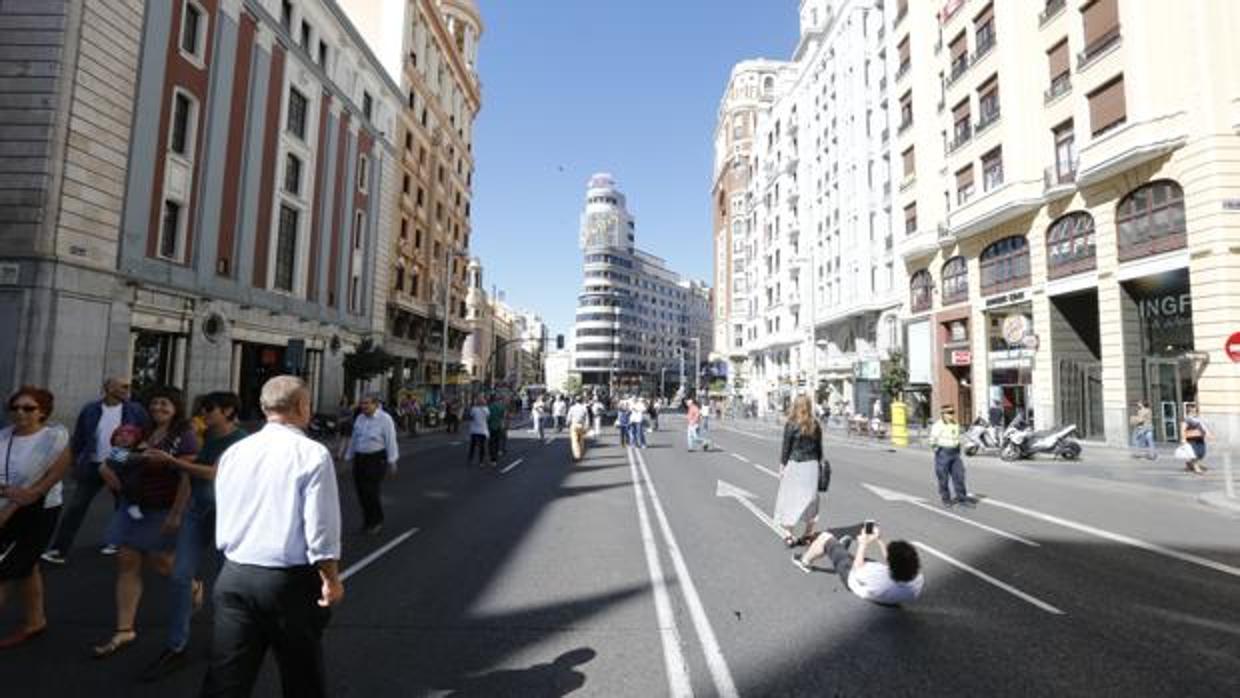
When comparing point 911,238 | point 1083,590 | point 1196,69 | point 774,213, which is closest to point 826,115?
point 774,213

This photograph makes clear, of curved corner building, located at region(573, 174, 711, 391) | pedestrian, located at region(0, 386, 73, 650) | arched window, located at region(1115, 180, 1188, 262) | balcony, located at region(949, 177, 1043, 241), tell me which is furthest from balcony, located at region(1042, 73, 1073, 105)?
curved corner building, located at region(573, 174, 711, 391)

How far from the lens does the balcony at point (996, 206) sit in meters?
23.8

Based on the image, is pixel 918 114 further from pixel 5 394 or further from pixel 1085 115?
pixel 5 394

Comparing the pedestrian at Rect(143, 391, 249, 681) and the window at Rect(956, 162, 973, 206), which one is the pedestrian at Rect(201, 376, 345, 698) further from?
the window at Rect(956, 162, 973, 206)

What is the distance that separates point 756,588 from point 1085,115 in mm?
24386

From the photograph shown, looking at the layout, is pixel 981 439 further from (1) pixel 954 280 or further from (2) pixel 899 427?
(1) pixel 954 280

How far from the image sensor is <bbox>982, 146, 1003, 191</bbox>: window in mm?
26047

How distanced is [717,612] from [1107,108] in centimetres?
2461

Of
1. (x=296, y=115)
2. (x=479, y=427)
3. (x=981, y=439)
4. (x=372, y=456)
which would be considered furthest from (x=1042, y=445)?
(x=296, y=115)

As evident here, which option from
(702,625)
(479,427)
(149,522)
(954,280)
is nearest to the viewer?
(149,522)

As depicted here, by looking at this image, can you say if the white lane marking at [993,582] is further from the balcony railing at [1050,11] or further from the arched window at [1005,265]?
the balcony railing at [1050,11]

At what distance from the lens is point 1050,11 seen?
23500 millimetres

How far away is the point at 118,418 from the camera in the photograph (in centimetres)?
667

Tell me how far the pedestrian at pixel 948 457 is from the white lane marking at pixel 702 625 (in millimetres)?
4964
